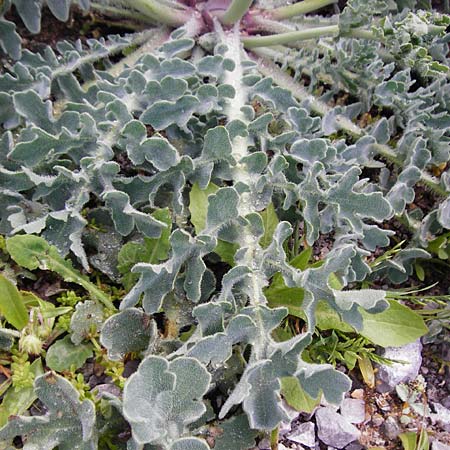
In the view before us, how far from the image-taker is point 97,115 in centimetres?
207

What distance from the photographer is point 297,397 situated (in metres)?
1.78

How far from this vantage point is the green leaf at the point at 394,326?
1895mm

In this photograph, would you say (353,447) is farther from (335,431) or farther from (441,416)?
(441,416)

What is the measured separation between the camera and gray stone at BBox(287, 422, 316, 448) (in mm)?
1849

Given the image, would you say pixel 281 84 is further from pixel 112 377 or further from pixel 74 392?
pixel 74 392

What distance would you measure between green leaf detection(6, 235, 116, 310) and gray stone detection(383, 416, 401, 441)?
3.06 ft

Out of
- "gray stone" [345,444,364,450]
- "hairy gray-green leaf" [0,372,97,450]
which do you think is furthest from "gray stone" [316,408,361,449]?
"hairy gray-green leaf" [0,372,97,450]

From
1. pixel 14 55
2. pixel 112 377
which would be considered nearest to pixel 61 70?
pixel 14 55

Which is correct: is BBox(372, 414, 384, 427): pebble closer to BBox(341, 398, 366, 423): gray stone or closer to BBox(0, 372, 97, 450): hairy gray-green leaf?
BBox(341, 398, 366, 423): gray stone

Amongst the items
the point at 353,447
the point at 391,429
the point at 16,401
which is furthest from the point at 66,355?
the point at 391,429

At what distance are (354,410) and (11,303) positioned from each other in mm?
1055

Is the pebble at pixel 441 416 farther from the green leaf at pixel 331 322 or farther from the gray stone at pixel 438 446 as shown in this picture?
the green leaf at pixel 331 322

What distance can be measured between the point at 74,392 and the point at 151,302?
0.32 m

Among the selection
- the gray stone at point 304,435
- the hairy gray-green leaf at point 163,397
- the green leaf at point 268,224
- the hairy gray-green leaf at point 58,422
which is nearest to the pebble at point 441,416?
the gray stone at point 304,435
